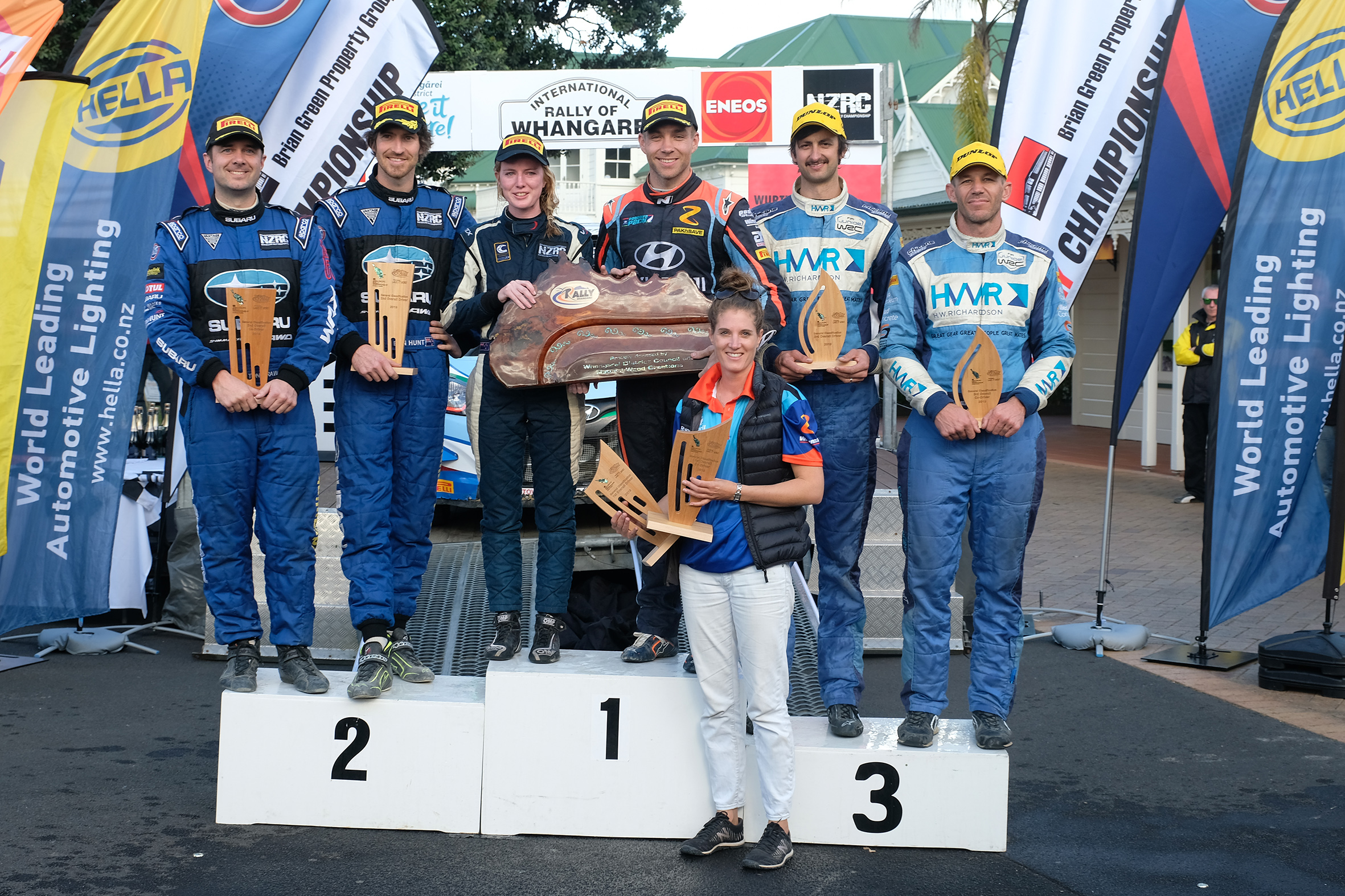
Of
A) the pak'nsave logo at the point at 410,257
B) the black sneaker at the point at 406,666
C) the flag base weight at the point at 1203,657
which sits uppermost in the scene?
the pak'nsave logo at the point at 410,257

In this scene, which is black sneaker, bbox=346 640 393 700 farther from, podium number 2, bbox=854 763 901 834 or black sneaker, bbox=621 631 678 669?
podium number 2, bbox=854 763 901 834

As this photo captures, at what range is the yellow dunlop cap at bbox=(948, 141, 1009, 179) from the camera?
434 cm

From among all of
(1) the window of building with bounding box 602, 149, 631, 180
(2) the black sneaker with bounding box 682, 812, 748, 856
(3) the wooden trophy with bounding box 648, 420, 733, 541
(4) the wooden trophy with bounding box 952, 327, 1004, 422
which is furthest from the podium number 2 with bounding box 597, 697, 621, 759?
(1) the window of building with bounding box 602, 149, 631, 180

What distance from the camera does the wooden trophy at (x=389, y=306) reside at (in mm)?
4609

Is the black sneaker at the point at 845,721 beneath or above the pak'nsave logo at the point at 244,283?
beneath

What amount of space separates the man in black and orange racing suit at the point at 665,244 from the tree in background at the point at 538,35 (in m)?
14.3

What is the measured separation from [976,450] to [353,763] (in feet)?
8.08

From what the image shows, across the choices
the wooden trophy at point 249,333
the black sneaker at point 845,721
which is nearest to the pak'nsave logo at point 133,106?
the wooden trophy at point 249,333

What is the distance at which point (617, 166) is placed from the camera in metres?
29.9

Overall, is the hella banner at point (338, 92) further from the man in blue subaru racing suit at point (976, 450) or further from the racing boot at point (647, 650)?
the man in blue subaru racing suit at point (976, 450)

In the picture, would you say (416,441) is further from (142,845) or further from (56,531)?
(56,531)

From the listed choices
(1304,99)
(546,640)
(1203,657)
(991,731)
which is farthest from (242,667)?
(1304,99)

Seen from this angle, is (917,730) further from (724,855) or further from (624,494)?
(624,494)

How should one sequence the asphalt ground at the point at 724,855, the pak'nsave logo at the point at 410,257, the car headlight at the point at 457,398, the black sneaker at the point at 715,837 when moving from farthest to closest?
the car headlight at the point at 457,398 → the pak'nsave logo at the point at 410,257 → the black sneaker at the point at 715,837 → the asphalt ground at the point at 724,855
